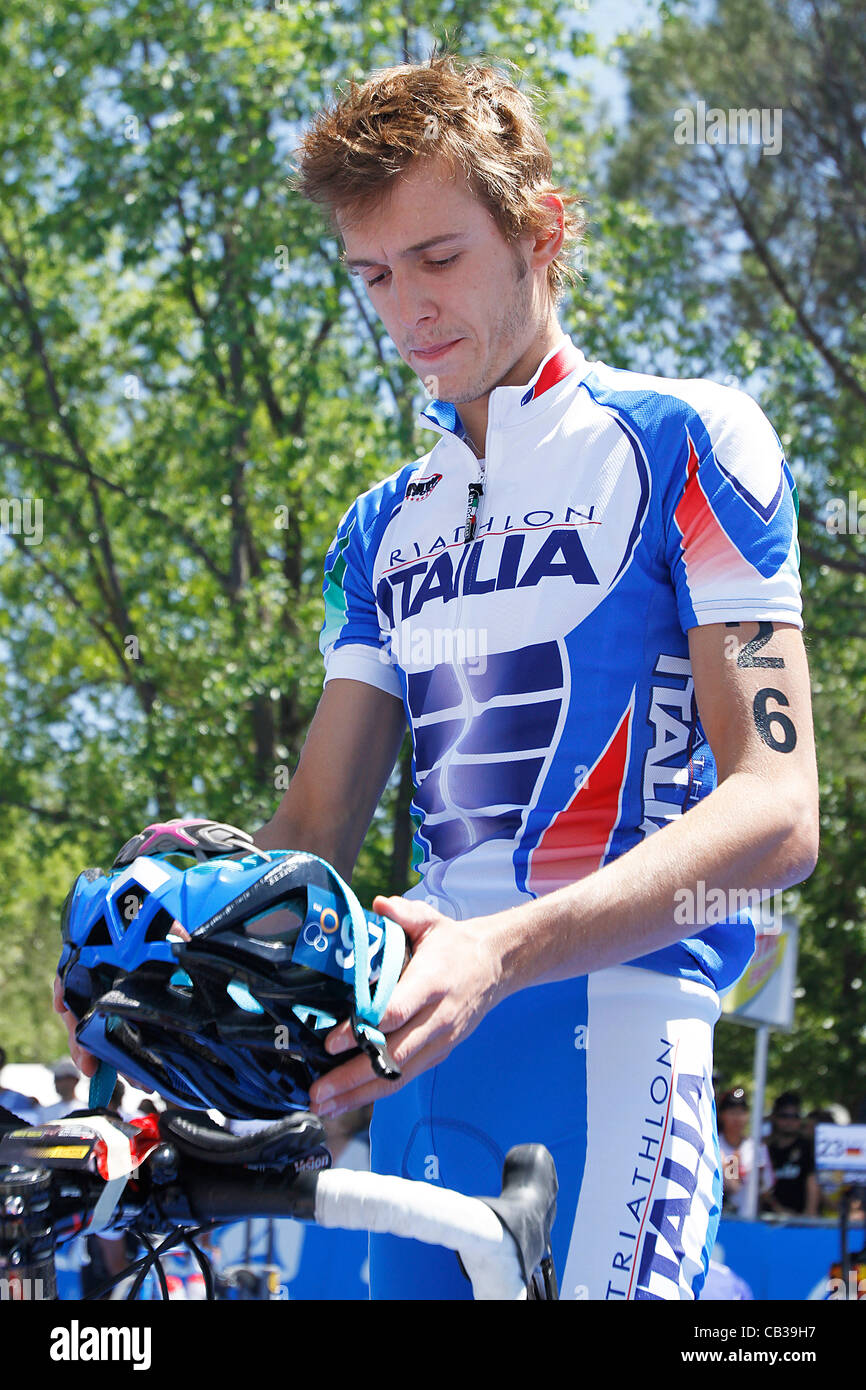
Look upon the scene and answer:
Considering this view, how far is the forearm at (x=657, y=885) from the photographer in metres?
1.53

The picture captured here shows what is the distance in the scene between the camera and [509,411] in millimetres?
2154

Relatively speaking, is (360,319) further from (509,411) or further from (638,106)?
(509,411)

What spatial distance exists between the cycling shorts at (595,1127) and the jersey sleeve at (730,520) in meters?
0.50

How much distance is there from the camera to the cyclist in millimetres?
1738

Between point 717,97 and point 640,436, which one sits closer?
point 640,436

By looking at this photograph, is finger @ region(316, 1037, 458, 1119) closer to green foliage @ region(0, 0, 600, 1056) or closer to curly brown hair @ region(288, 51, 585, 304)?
curly brown hair @ region(288, 51, 585, 304)

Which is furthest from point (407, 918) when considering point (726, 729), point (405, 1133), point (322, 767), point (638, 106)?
point (638, 106)

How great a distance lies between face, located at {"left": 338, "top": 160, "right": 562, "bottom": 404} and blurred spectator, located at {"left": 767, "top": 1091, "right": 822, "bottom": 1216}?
856 centimetres

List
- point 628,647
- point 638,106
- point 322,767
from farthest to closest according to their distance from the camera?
point 638,106 < point 322,767 < point 628,647

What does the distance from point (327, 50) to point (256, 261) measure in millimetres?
2043

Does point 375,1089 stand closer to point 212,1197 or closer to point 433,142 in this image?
point 212,1197

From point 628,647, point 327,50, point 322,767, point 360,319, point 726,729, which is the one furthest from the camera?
point 360,319
